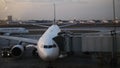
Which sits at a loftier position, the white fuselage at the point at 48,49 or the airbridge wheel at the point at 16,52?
the white fuselage at the point at 48,49

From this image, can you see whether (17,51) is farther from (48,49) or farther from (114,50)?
(114,50)

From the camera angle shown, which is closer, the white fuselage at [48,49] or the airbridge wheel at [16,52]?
the white fuselage at [48,49]

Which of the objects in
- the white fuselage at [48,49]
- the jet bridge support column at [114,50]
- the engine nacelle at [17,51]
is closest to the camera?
the white fuselage at [48,49]

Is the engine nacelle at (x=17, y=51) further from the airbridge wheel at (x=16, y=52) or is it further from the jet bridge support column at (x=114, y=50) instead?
the jet bridge support column at (x=114, y=50)

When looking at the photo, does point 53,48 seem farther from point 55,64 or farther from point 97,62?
point 97,62

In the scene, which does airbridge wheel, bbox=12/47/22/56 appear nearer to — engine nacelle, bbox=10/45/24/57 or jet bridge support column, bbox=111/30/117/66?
engine nacelle, bbox=10/45/24/57

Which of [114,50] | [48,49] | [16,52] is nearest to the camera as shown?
[48,49]

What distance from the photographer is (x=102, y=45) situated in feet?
85.6

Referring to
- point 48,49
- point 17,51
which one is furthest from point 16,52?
point 48,49

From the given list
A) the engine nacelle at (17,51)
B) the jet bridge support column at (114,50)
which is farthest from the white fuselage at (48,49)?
the engine nacelle at (17,51)

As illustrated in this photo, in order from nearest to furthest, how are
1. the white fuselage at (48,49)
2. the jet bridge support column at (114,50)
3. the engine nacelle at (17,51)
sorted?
the white fuselage at (48,49) < the jet bridge support column at (114,50) < the engine nacelle at (17,51)

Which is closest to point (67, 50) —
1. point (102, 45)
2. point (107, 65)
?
point (102, 45)

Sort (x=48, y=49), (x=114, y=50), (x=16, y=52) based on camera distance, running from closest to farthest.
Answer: (x=48, y=49), (x=114, y=50), (x=16, y=52)

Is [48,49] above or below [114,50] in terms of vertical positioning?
above
